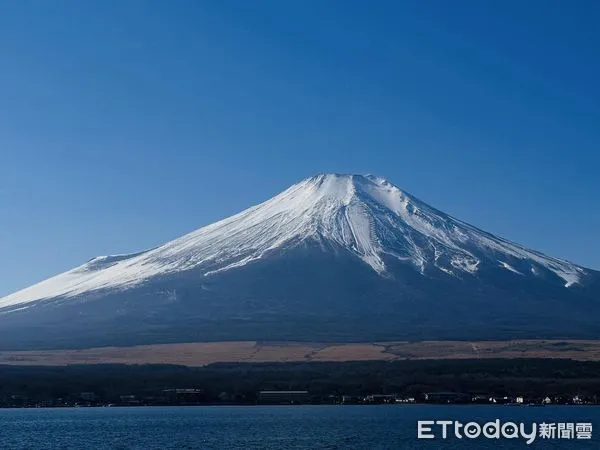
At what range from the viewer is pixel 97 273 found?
16512 cm

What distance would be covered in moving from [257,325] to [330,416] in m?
48.3

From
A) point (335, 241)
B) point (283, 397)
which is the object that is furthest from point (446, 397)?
point (335, 241)

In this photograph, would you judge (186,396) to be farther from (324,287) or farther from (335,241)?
(335,241)

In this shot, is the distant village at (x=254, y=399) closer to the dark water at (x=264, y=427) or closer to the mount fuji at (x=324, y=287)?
the dark water at (x=264, y=427)

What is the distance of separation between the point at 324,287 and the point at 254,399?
50.2 metres

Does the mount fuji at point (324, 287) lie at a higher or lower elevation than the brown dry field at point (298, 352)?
higher

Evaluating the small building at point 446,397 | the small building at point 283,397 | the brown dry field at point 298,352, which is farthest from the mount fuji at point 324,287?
the small building at point 446,397

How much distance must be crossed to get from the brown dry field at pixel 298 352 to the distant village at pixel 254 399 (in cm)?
1364

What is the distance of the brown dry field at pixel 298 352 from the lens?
101875 mm

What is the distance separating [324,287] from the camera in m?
136

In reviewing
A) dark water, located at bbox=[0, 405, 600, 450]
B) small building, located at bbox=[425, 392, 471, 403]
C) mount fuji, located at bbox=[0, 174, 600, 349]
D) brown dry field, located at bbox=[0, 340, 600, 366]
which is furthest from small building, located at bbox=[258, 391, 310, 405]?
mount fuji, located at bbox=[0, 174, 600, 349]

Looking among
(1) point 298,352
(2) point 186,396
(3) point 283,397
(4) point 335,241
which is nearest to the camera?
(2) point 186,396

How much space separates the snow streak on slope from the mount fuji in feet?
0.93

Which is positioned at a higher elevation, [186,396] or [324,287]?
[324,287]
